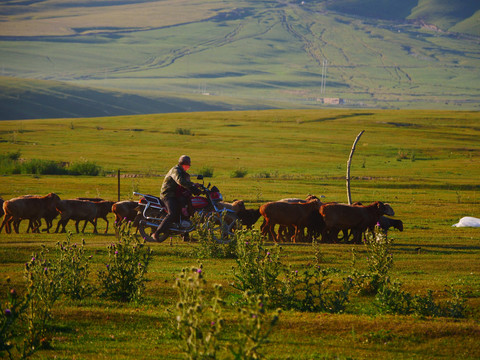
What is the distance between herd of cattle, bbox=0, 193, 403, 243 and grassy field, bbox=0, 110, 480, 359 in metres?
1.12

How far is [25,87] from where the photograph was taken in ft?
480

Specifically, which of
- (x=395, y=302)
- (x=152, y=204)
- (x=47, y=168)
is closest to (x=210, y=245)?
(x=152, y=204)

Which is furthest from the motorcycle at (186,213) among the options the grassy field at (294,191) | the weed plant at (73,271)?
the weed plant at (73,271)

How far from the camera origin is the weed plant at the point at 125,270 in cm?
1120

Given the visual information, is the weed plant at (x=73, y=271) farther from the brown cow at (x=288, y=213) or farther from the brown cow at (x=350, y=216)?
the brown cow at (x=350, y=216)

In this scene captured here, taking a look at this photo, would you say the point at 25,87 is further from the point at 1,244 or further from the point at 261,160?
the point at 1,244

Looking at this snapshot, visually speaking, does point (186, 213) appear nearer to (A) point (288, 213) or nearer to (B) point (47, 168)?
(A) point (288, 213)

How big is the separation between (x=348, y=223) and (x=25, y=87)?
13712 centimetres

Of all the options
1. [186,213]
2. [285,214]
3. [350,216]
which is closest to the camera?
[186,213]

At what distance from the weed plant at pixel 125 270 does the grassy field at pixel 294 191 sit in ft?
0.89

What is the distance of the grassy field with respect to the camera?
32.2 ft

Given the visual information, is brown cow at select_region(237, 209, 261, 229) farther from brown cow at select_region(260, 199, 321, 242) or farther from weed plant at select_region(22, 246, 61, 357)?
weed plant at select_region(22, 246, 61, 357)

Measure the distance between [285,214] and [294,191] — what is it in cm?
1493

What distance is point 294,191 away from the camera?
36.3 m
